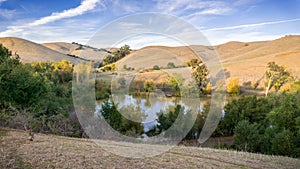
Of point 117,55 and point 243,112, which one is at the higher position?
point 117,55

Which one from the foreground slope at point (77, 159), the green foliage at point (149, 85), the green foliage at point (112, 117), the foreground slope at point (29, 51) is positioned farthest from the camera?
the foreground slope at point (29, 51)

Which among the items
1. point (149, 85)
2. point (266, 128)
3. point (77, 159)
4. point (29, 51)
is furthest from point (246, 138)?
point (29, 51)

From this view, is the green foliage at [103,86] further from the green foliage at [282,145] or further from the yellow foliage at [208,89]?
the green foliage at [282,145]

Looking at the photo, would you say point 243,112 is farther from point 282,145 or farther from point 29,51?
point 29,51

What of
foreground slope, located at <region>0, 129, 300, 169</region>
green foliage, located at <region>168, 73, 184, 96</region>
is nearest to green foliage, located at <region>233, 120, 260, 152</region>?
green foliage, located at <region>168, 73, 184, 96</region>

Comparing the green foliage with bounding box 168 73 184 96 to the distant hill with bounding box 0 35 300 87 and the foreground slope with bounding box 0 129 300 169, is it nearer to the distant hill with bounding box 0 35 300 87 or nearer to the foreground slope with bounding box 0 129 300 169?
the distant hill with bounding box 0 35 300 87

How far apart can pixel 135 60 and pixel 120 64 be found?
63cm

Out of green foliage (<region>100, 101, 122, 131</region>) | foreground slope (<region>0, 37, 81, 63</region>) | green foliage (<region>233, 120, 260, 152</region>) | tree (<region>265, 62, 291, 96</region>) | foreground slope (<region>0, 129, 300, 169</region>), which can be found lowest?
green foliage (<region>233, 120, 260, 152</region>)

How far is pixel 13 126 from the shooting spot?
44.9ft

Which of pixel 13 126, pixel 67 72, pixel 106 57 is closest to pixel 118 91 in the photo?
pixel 106 57

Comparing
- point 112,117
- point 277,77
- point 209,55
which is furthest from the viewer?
point 277,77

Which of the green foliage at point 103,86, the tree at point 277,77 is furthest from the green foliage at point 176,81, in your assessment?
the tree at point 277,77

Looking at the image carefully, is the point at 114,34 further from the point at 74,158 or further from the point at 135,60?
the point at 74,158

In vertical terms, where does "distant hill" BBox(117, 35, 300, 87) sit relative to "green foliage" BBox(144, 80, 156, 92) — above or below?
above
